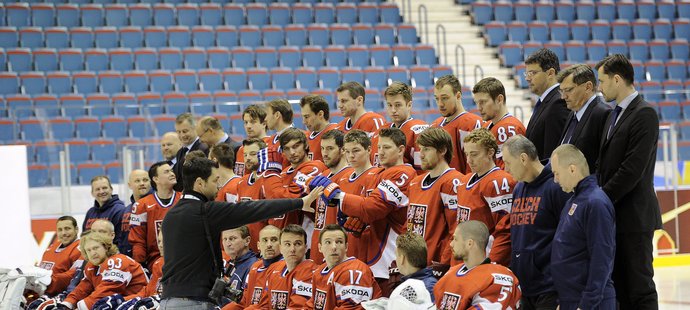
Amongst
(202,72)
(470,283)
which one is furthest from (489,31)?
(470,283)

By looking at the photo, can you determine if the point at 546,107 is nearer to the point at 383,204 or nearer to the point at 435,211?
the point at 435,211

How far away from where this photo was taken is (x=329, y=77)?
15.5 metres

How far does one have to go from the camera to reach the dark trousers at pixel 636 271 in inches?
190

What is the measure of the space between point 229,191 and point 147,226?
1.19 meters

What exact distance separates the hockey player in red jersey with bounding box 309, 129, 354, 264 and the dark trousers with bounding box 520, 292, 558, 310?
150 cm

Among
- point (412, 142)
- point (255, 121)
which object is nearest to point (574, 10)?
point (255, 121)

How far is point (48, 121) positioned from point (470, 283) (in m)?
8.23

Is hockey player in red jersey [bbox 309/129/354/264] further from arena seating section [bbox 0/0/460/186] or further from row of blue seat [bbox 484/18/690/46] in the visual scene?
row of blue seat [bbox 484/18/690/46]

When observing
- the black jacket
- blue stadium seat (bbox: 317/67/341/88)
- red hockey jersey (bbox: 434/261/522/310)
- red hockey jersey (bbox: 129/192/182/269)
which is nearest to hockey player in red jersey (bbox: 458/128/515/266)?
red hockey jersey (bbox: 434/261/522/310)

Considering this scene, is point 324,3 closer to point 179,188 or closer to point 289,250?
point 179,188

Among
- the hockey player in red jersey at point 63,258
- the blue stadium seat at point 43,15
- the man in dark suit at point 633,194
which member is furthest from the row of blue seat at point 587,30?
the man in dark suit at point 633,194

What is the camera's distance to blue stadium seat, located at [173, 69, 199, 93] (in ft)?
49.5

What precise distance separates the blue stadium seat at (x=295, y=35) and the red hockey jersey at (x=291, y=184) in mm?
10314

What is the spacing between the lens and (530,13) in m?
18.3
